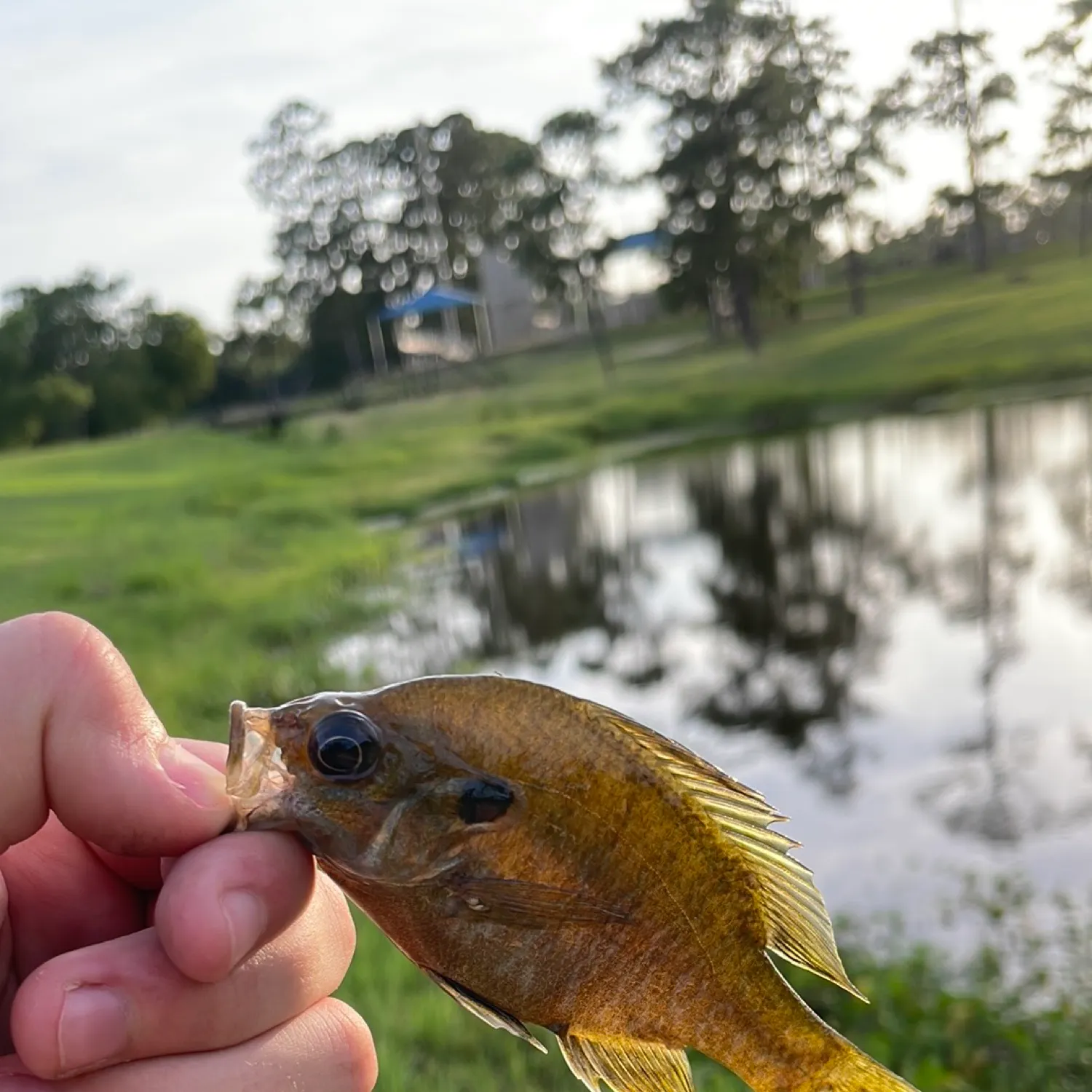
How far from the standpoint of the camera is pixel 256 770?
139 cm

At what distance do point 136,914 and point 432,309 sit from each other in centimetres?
5256

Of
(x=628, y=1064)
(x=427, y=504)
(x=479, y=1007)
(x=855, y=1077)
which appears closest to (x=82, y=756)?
(x=479, y=1007)

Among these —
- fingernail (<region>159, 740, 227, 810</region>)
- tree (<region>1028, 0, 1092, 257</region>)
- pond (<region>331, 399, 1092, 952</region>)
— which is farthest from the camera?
tree (<region>1028, 0, 1092, 257</region>)

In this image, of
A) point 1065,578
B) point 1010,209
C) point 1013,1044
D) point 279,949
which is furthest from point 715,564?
point 1010,209

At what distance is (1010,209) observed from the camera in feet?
146

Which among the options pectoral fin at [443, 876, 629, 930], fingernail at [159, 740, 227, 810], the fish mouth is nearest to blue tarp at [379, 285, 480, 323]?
fingernail at [159, 740, 227, 810]

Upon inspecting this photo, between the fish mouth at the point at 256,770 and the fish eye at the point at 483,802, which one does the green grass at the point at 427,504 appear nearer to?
the fish mouth at the point at 256,770

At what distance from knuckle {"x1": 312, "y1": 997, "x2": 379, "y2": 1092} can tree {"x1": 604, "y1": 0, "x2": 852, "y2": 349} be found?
1651 inches

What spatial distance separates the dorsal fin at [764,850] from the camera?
4.54 ft

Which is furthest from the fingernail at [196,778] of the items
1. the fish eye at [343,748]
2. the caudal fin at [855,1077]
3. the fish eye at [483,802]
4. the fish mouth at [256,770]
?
the caudal fin at [855,1077]

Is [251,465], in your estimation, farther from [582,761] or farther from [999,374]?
[582,761]

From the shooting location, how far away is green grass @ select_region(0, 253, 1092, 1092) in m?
4.55

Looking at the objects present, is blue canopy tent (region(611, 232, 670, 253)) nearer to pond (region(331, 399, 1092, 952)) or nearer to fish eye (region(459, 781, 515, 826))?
pond (region(331, 399, 1092, 952))

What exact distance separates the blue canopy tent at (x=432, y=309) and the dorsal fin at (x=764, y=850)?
50586 millimetres
